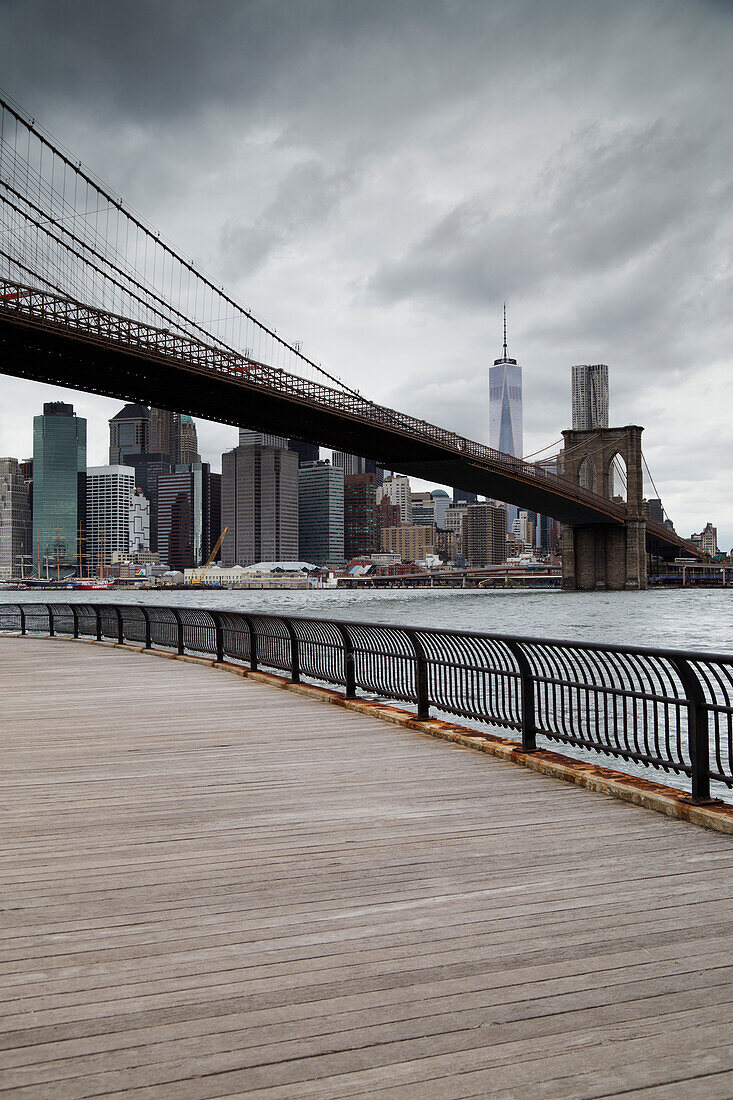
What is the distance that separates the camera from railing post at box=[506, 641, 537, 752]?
6.84 m

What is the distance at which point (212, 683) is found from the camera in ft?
41.8

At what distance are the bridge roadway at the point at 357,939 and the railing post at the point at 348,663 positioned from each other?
3693mm

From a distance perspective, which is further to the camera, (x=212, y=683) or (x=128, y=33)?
(x=128, y=33)

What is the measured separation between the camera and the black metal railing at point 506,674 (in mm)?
5406

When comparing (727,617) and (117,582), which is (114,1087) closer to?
(727,617)

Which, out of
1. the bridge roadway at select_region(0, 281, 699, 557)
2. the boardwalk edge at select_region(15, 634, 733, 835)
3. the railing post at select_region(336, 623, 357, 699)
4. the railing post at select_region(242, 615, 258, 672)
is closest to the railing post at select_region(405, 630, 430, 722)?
the boardwalk edge at select_region(15, 634, 733, 835)

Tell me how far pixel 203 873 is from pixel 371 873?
0.83 m

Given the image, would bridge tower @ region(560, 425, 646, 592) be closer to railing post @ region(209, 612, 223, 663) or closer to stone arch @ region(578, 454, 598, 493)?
stone arch @ region(578, 454, 598, 493)

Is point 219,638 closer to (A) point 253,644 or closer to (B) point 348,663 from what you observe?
(A) point 253,644

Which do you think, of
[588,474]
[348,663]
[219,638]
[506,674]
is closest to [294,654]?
[348,663]

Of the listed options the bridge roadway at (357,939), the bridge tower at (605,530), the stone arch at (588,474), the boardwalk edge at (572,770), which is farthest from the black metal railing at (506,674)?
the stone arch at (588,474)

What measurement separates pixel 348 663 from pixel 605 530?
86.0 m

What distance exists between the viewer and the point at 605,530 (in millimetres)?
92188

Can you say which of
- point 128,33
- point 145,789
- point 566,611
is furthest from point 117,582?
point 145,789
